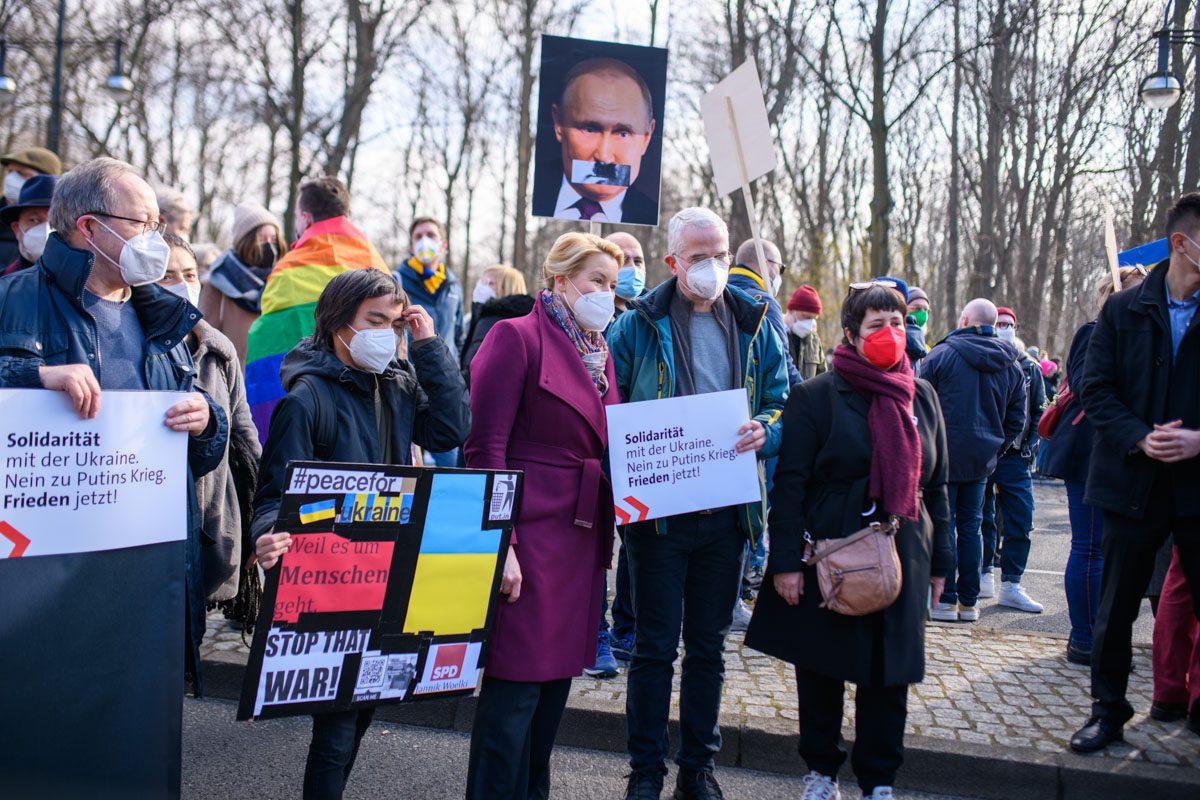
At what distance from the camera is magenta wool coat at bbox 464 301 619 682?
3.32 meters

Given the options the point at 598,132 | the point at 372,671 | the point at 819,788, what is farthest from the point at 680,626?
the point at 598,132

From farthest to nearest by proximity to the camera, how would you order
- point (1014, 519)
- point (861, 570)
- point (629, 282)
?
1. point (1014, 519)
2. point (629, 282)
3. point (861, 570)

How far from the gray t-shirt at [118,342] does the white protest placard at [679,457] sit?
155 cm

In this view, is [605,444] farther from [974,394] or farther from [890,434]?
[974,394]

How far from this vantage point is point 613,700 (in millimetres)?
4805

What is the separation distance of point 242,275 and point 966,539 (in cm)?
520

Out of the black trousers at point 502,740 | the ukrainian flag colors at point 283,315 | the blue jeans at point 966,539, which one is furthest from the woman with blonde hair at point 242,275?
the blue jeans at point 966,539

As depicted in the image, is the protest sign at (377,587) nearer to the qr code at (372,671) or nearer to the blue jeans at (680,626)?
the qr code at (372,671)

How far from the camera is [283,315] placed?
5203 mm

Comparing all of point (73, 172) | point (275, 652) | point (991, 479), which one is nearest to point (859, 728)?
point (275, 652)

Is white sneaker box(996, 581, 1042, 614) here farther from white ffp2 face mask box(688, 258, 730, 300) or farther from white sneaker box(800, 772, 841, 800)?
white ffp2 face mask box(688, 258, 730, 300)

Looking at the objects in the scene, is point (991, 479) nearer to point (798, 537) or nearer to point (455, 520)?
point (798, 537)

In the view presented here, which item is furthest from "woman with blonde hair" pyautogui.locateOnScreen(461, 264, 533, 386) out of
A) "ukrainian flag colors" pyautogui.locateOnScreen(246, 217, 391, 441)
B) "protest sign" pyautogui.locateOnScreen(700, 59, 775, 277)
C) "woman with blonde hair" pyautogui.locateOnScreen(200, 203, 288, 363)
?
"protest sign" pyautogui.locateOnScreen(700, 59, 775, 277)

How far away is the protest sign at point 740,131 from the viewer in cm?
466
